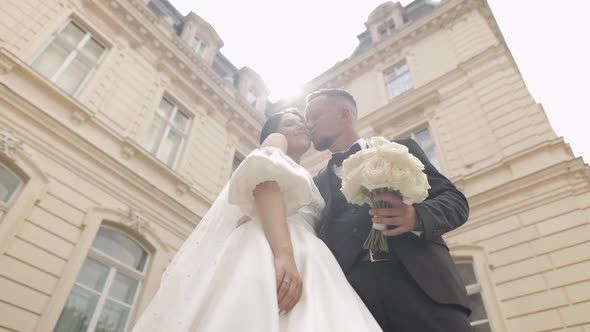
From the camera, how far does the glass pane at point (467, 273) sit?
6352 millimetres

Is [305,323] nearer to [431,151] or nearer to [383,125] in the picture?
[431,151]

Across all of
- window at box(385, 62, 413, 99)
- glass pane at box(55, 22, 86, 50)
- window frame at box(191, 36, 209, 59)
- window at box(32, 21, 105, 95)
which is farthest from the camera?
window frame at box(191, 36, 209, 59)

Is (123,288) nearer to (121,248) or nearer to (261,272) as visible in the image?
(121,248)

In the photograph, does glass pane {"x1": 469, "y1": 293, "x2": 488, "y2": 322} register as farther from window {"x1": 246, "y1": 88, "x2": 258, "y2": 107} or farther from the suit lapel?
window {"x1": 246, "y1": 88, "x2": 258, "y2": 107}

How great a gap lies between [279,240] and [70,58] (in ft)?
23.9

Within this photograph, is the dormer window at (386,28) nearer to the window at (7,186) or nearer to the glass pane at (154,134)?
the glass pane at (154,134)

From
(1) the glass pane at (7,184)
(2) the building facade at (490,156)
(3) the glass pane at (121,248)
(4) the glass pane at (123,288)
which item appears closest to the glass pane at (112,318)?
(4) the glass pane at (123,288)

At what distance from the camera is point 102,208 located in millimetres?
6082

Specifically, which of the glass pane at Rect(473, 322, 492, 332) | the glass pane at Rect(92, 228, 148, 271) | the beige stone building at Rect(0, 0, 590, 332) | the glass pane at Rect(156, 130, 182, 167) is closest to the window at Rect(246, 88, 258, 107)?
the beige stone building at Rect(0, 0, 590, 332)

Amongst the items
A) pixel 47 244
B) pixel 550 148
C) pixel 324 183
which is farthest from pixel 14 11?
pixel 550 148

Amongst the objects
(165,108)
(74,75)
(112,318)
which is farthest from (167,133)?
(112,318)

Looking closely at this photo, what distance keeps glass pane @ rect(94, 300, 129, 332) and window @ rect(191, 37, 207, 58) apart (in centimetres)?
773

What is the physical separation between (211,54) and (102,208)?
6.84 m

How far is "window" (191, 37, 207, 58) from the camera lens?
11.2m
